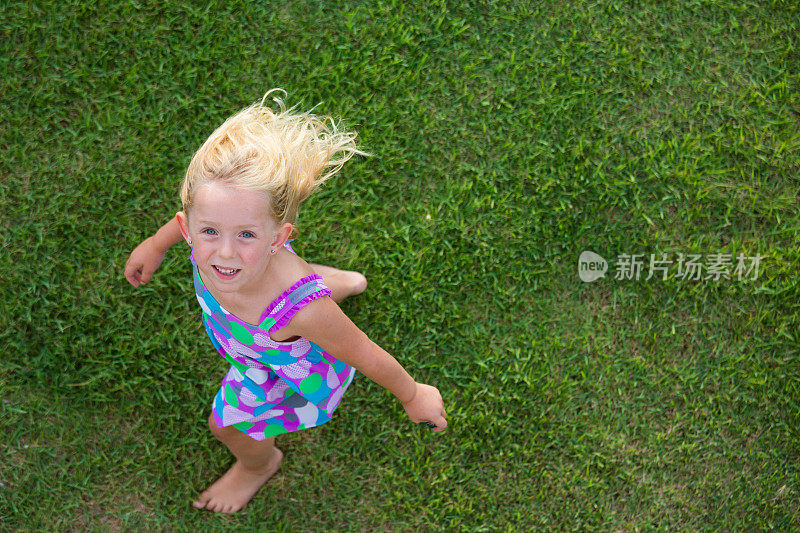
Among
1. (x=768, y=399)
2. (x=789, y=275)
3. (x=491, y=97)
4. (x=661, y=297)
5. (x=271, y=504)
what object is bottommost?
(x=271, y=504)

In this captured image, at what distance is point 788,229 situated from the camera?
326 centimetres

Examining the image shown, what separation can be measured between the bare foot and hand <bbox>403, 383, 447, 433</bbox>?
941mm

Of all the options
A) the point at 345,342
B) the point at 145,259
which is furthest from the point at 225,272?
the point at 145,259

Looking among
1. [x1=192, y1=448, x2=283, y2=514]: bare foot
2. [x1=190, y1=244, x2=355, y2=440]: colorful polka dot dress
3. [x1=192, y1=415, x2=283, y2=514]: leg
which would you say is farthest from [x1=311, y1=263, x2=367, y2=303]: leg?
[x1=192, y1=448, x2=283, y2=514]: bare foot

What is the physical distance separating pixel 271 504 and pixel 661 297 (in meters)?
1.95

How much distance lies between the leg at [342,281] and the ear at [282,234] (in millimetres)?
965

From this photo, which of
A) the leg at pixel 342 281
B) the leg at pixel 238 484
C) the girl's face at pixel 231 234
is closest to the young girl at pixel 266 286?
the girl's face at pixel 231 234

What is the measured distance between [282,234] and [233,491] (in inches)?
58.6

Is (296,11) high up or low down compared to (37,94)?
up

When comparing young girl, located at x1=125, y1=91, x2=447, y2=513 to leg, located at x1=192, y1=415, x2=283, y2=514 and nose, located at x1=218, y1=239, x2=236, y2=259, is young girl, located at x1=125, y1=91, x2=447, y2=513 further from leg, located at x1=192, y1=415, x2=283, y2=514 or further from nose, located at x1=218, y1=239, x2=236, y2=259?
leg, located at x1=192, y1=415, x2=283, y2=514

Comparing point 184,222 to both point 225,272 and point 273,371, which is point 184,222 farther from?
point 273,371

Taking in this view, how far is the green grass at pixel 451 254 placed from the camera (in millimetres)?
2953

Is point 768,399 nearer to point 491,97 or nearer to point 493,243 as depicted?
point 493,243

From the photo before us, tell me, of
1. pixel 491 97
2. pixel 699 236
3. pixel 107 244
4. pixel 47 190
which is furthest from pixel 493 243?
pixel 47 190
